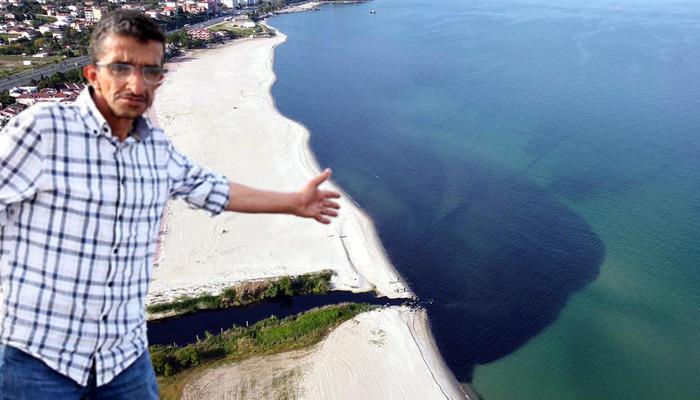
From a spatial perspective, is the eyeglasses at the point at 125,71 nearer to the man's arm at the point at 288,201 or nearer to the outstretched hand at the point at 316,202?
the man's arm at the point at 288,201

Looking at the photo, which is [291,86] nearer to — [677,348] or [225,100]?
[225,100]

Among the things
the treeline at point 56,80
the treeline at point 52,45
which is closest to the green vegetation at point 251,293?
the treeline at point 56,80

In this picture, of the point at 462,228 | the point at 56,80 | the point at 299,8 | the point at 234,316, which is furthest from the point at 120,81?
the point at 299,8

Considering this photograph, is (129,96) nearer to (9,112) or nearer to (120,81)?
(120,81)

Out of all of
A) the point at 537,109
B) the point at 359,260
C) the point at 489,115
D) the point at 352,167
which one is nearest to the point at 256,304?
the point at 359,260

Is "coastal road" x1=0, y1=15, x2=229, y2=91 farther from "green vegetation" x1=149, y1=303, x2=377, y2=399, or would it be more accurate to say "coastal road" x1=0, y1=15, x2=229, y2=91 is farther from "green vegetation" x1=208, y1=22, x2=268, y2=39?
"green vegetation" x1=149, y1=303, x2=377, y2=399

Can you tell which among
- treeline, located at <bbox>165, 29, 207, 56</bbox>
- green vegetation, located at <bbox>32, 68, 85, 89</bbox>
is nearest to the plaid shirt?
green vegetation, located at <bbox>32, 68, 85, 89</bbox>

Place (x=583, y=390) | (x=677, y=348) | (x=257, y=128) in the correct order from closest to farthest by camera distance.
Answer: (x=583, y=390) < (x=677, y=348) < (x=257, y=128)
